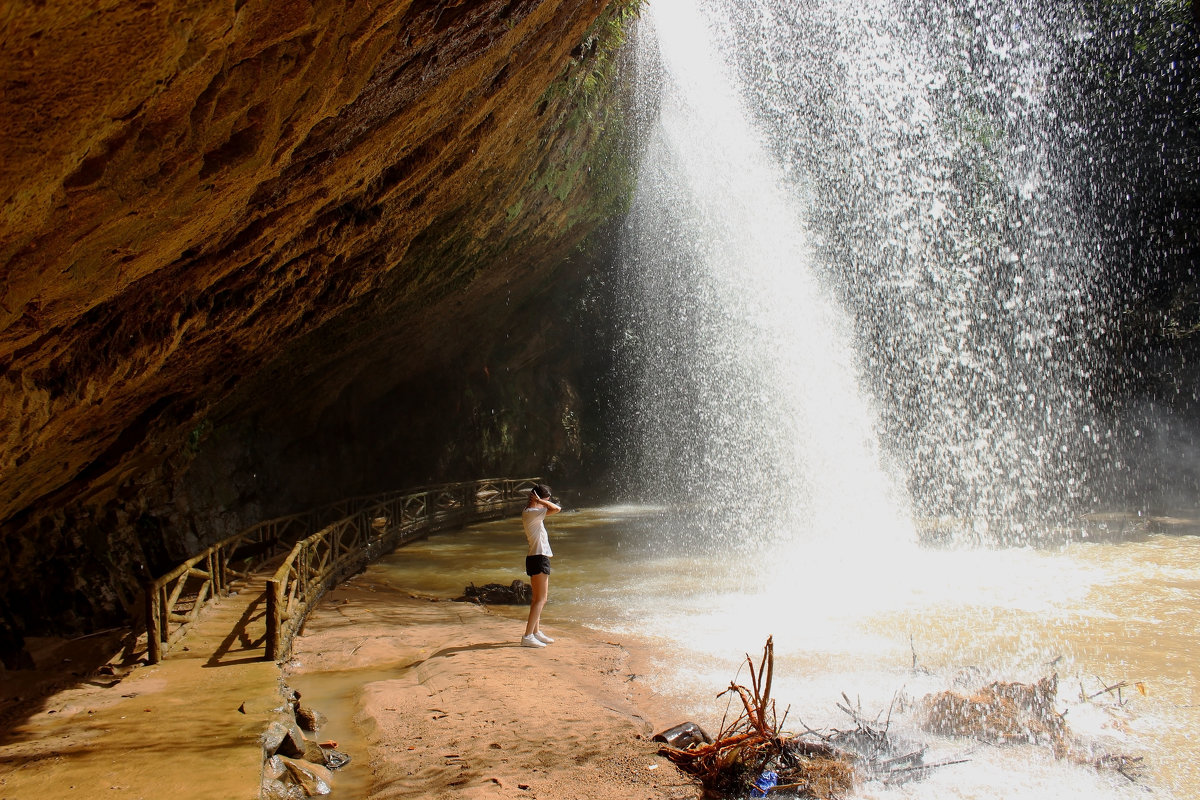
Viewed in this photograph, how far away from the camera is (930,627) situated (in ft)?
26.0

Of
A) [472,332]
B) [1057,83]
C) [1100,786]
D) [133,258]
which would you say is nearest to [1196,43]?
[1057,83]

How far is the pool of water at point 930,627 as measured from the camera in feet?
16.0

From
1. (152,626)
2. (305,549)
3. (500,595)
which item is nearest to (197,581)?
(305,549)

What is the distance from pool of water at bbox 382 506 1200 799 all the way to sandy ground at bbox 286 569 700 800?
2.13 ft

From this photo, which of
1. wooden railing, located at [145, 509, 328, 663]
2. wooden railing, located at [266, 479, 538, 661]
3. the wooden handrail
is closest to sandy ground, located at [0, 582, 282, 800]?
wooden railing, located at [145, 509, 328, 663]

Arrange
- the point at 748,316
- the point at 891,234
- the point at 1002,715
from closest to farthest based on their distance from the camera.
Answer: the point at 1002,715 < the point at 891,234 < the point at 748,316

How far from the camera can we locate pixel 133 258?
4066 mm

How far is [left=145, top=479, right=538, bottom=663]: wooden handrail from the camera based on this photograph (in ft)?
22.2

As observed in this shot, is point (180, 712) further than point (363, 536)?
No

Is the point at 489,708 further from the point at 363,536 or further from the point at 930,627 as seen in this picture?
the point at 363,536

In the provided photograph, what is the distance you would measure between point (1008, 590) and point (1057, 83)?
18044 millimetres

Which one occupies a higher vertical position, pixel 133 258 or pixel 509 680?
pixel 133 258

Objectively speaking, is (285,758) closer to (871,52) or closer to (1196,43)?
(871,52)

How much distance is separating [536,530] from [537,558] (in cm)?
29
